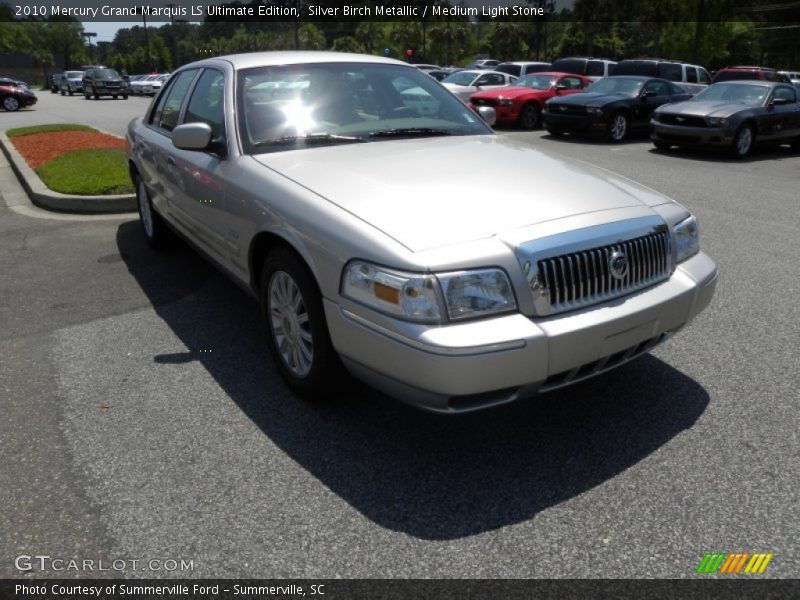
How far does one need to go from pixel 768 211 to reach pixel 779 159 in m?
6.55

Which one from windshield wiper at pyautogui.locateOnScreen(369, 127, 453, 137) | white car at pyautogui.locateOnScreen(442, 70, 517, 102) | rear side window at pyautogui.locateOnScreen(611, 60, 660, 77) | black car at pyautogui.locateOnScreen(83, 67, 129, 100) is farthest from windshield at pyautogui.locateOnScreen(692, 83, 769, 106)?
black car at pyautogui.locateOnScreen(83, 67, 129, 100)

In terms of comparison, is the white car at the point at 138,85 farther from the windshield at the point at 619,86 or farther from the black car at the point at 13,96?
the windshield at the point at 619,86

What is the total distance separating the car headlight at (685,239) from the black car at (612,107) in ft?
40.9

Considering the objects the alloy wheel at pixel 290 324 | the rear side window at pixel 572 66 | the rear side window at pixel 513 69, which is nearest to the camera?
the alloy wheel at pixel 290 324

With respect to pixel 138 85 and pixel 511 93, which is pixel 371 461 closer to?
pixel 511 93

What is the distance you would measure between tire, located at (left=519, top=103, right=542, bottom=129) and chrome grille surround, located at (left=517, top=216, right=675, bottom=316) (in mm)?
15733

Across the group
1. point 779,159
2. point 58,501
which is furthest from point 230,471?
point 779,159

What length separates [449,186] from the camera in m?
3.20

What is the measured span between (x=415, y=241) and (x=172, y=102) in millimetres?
3460

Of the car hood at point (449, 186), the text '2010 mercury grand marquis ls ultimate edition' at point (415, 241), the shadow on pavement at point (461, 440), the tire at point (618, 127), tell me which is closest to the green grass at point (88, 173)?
the text '2010 mercury grand marquis ls ultimate edition' at point (415, 241)

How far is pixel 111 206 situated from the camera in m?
7.70

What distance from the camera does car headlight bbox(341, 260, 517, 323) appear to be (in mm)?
2602

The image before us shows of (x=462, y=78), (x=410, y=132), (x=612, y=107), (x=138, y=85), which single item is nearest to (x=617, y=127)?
(x=612, y=107)

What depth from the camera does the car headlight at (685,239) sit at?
336cm
